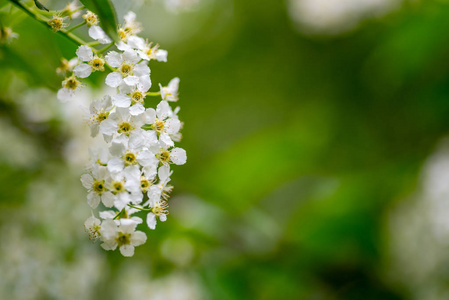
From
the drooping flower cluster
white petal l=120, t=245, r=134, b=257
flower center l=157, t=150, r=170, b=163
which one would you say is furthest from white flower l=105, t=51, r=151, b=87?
white petal l=120, t=245, r=134, b=257

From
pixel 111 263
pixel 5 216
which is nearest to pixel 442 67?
pixel 111 263

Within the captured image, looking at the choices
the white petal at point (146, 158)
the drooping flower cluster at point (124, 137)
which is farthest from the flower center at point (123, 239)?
the white petal at point (146, 158)

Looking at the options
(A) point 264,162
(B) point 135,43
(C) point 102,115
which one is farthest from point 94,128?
(A) point 264,162

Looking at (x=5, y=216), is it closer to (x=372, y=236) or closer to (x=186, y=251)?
(x=186, y=251)

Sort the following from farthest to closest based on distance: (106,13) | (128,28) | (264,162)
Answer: (264,162), (128,28), (106,13)

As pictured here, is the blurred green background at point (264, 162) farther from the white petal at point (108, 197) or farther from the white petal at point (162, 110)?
the white petal at point (108, 197)

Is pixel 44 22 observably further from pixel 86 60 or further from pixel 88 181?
pixel 88 181
